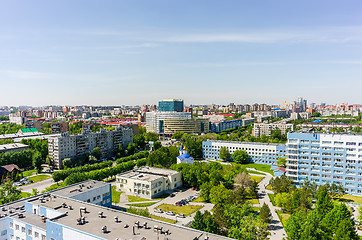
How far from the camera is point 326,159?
40.3 meters

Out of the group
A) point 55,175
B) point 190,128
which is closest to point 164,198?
point 55,175

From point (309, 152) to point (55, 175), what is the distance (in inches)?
1669

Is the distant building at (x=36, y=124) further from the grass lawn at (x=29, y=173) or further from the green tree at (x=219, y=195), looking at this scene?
the green tree at (x=219, y=195)

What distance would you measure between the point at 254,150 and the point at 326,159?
23.2 metres

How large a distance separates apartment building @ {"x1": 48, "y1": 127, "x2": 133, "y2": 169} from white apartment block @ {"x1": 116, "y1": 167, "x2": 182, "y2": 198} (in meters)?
22.0

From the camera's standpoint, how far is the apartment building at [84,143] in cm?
5750

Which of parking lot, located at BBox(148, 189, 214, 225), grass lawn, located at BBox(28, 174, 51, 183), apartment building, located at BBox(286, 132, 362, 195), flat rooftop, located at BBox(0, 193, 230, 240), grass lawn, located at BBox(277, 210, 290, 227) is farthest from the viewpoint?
grass lawn, located at BBox(28, 174, 51, 183)

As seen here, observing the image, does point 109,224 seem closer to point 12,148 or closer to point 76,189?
point 76,189

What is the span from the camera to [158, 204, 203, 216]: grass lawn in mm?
33281

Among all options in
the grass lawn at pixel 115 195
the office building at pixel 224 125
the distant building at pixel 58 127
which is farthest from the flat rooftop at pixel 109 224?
the office building at pixel 224 125

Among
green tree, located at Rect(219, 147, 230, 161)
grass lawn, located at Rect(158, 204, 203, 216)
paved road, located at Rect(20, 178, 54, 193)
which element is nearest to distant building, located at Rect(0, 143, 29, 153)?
paved road, located at Rect(20, 178, 54, 193)

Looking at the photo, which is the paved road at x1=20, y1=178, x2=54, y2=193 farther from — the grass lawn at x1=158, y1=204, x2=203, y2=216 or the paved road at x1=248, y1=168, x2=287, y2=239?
the paved road at x1=248, y1=168, x2=287, y2=239

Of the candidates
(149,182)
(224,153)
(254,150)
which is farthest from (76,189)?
(254,150)

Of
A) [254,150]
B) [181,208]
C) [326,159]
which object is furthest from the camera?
[254,150]
